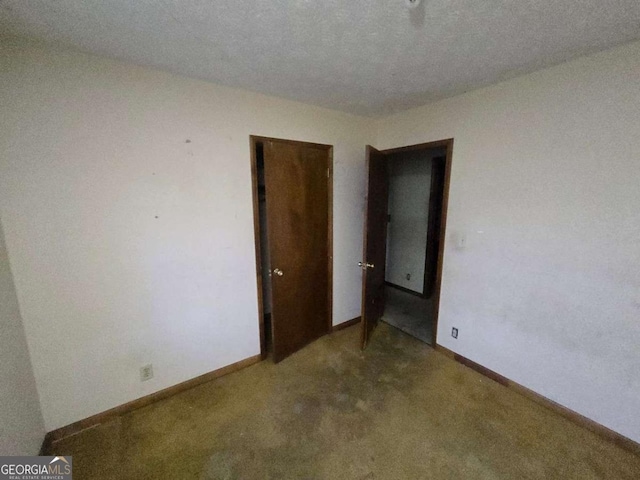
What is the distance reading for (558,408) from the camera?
1678 millimetres

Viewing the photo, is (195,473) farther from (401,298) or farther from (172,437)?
(401,298)

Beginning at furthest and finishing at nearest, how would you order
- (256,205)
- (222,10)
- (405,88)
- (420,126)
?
(420,126) → (256,205) → (405,88) → (222,10)

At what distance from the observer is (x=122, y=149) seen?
1.49 metres

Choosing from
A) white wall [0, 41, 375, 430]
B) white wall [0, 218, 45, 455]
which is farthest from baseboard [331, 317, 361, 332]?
white wall [0, 218, 45, 455]

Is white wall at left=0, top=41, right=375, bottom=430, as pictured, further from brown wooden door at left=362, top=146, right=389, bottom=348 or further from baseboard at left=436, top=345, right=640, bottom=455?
baseboard at left=436, top=345, right=640, bottom=455

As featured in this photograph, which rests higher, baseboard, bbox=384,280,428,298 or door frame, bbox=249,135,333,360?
door frame, bbox=249,135,333,360

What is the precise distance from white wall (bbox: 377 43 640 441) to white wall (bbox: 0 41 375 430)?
157 centimetres

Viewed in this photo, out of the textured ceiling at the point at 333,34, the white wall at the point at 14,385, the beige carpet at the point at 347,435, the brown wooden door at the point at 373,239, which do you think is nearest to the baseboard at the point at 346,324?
the brown wooden door at the point at 373,239

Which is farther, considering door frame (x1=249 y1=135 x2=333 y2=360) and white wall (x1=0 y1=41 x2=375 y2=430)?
door frame (x1=249 y1=135 x2=333 y2=360)

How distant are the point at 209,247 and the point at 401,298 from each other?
9.36 feet

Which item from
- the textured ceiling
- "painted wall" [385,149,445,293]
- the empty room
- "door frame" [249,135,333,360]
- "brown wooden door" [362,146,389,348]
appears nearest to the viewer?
the textured ceiling

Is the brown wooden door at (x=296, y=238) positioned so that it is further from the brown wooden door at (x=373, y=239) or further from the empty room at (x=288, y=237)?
the brown wooden door at (x=373, y=239)

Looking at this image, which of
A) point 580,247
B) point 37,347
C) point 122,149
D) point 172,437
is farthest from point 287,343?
point 580,247

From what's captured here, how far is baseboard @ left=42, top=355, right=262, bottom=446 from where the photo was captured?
1501mm
